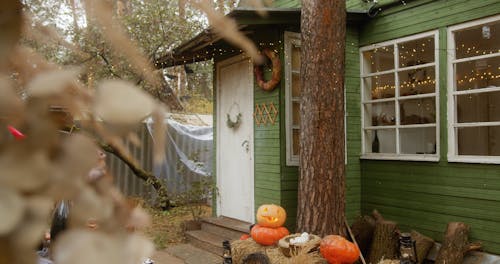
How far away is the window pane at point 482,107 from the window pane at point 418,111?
1.44 ft

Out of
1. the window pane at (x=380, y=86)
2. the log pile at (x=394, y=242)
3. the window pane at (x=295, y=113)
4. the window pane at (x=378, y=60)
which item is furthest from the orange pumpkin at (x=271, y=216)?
the window pane at (x=378, y=60)

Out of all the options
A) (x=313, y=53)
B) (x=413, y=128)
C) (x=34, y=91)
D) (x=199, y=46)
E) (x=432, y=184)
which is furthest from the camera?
(x=199, y=46)

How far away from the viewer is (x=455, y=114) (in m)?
4.65

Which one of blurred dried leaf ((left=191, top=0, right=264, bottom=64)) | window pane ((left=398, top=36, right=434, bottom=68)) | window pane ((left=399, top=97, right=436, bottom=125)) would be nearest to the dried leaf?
blurred dried leaf ((left=191, top=0, right=264, bottom=64))

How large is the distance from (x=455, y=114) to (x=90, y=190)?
5018mm

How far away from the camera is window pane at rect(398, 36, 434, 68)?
5141mm

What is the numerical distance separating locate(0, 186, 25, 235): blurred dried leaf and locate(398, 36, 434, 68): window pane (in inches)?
215

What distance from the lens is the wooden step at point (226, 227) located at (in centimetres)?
556

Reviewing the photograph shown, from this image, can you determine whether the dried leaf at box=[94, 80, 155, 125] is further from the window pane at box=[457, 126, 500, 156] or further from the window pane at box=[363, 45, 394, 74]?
the window pane at box=[363, 45, 394, 74]

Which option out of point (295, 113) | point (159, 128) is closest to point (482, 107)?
point (295, 113)

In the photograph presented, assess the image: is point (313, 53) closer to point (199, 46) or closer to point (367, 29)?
point (367, 29)

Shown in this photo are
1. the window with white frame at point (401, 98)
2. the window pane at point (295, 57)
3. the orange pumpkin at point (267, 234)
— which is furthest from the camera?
the window pane at point (295, 57)

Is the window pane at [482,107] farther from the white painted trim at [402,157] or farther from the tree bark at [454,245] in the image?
the tree bark at [454,245]

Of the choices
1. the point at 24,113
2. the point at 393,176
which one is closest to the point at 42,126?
the point at 24,113
